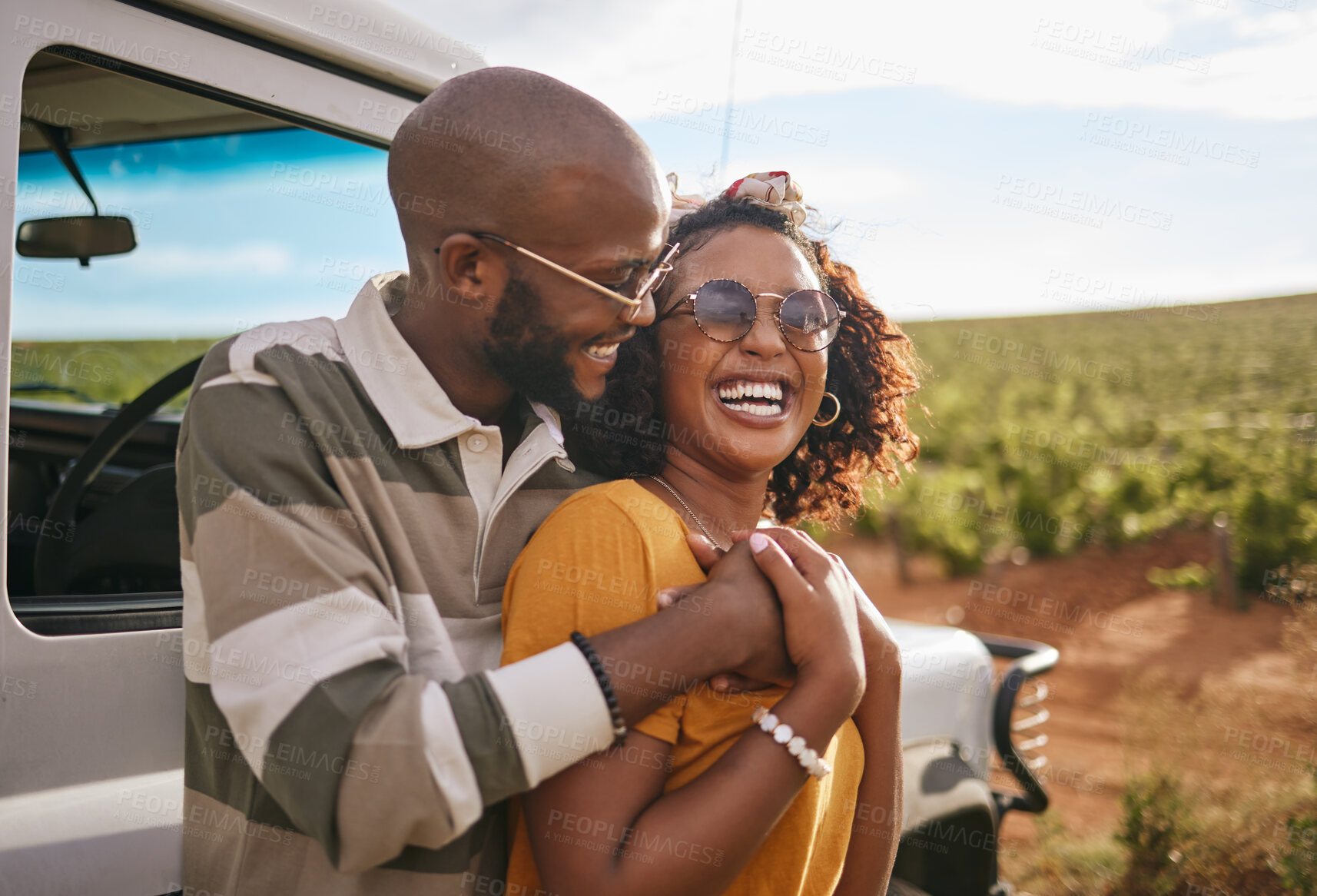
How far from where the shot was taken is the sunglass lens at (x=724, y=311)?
1900mm

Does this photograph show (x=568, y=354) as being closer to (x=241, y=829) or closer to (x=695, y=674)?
(x=695, y=674)

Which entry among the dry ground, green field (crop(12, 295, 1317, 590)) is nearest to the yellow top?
green field (crop(12, 295, 1317, 590))

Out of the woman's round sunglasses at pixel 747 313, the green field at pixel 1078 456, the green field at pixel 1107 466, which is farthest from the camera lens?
the green field at pixel 1107 466

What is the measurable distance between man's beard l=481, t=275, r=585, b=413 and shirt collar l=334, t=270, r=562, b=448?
13 cm

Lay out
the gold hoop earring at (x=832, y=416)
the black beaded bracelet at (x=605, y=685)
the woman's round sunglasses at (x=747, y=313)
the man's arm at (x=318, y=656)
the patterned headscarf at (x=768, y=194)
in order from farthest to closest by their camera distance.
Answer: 1. the gold hoop earring at (x=832, y=416)
2. the patterned headscarf at (x=768, y=194)
3. the woman's round sunglasses at (x=747, y=313)
4. the black beaded bracelet at (x=605, y=685)
5. the man's arm at (x=318, y=656)

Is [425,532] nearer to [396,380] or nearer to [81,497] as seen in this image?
[396,380]

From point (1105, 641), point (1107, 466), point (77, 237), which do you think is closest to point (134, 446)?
point (77, 237)

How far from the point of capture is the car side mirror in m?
2.54

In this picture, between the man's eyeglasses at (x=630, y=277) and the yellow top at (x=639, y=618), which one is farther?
the man's eyeglasses at (x=630, y=277)

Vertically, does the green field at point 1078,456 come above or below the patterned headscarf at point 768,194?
below

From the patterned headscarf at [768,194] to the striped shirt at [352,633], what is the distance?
80cm

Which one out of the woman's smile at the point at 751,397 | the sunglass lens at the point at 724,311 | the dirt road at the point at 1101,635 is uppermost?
the sunglass lens at the point at 724,311

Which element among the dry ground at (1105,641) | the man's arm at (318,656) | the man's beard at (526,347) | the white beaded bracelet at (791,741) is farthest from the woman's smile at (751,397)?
the dry ground at (1105,641)

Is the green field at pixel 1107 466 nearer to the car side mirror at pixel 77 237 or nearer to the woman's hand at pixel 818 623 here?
the woman's hand at pixel 818 623
